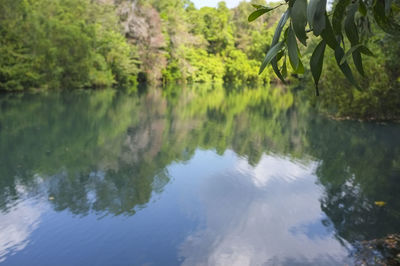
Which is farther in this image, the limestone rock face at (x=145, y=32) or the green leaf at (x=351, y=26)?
the limestone rock face at (x=145, y=32)

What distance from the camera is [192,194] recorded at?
586 cm

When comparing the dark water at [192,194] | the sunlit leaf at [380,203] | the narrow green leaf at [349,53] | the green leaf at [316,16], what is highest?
the green leaf at [316,16]

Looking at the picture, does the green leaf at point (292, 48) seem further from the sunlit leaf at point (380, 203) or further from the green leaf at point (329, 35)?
the sunlit leaf at point (380, 203)

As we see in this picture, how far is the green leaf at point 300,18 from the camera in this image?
0.82m

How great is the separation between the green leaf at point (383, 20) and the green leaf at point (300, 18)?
1.09 ft

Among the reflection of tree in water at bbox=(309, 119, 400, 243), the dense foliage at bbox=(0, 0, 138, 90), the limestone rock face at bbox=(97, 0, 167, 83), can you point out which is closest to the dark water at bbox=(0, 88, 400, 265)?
the reflection of tree in water at bbox=(309, 119, 400, 243)

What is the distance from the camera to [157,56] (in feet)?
115

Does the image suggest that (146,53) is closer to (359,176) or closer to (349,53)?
(359,176)

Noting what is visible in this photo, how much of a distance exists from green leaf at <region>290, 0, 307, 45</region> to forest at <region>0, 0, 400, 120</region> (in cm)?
578

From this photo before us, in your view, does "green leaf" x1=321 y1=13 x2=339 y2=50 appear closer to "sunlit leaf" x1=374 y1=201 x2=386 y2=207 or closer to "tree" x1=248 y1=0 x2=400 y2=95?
"tree" x1=248 y1=0 x2=400 y2=95

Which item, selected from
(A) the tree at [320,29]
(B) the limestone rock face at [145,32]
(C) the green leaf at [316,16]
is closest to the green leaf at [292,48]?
(A) the tree at [320,29]

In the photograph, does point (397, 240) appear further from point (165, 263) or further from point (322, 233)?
point (165, 263)

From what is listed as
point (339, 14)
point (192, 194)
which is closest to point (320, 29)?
point (339, 14)

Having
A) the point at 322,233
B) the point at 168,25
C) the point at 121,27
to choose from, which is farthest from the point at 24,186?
the point at 168,25
